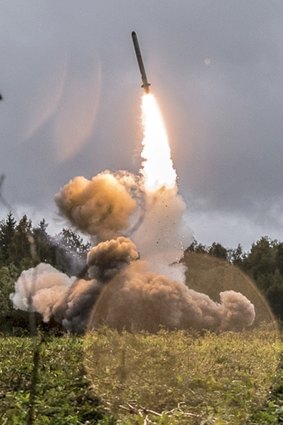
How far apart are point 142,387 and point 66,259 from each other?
52438mm

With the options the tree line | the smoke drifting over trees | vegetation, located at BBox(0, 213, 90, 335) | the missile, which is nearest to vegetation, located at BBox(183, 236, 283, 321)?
the tree line

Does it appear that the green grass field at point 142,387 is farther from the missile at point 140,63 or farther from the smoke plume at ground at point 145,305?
the smoke plume at ground at point 145,305

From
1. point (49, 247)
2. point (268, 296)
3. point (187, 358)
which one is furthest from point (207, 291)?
point (187, 358)

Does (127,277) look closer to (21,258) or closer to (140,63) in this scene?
(140,63)

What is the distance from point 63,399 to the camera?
14141 millimetres

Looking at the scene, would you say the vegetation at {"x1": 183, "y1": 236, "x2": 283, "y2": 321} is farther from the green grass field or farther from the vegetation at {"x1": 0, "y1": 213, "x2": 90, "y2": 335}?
the green grass field

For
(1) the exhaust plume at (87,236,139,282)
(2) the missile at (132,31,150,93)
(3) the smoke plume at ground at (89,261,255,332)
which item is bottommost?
(3) the smoke plume at ground at (89,261,255,332)

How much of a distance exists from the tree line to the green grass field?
26.8 metres

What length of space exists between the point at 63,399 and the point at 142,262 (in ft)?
80.9

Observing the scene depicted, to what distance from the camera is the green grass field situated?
12508 millimetres

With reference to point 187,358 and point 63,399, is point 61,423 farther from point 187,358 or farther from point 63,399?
point 187,358

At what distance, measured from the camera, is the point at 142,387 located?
46.7 feet

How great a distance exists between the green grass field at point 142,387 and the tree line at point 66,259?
26817 mm

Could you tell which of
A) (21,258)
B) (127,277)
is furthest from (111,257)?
(21,258)
